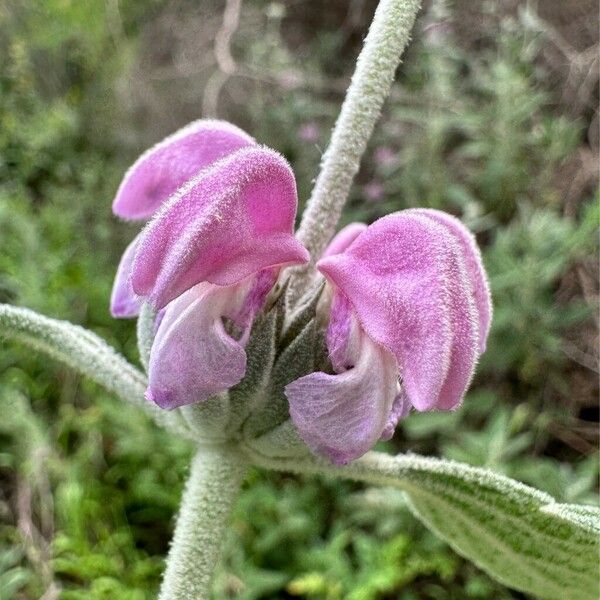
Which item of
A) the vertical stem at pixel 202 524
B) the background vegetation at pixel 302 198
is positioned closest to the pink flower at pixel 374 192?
the background vegetation at pixel 302 198

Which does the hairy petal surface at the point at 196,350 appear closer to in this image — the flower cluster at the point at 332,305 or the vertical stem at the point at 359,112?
the flower cluster at the point at 332,305

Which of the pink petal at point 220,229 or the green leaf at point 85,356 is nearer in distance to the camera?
the pink petal at point 220,229

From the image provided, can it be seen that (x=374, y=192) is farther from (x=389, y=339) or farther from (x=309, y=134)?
(x=389, y=339)

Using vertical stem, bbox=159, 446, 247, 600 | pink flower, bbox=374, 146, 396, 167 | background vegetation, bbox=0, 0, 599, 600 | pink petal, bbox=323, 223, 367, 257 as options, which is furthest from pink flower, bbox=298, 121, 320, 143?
vertical stem, bbox=159, 446, 247, 600

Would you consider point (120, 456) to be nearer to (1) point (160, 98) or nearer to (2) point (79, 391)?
(2) point (79, 391)

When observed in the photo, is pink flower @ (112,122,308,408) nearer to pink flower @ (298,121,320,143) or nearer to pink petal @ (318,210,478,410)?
pink petal @ (318,210,478,410)

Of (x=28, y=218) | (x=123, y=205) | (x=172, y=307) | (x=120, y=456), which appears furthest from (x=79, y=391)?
(x=172, y=307)
